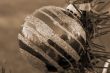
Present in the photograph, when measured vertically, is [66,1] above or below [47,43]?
above

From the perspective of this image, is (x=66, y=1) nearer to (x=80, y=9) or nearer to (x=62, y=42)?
(x=80, y=9)

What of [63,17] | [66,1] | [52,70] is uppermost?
[66,1]

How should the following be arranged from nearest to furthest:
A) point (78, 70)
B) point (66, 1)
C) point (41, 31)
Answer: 1. point (41, 31)
2. point (78, 70)
3. point (66, 1)

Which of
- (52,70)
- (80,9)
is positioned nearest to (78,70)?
(52,70)

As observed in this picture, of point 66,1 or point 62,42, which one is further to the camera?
point 66,1

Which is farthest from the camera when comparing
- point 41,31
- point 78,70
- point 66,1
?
point 66,1

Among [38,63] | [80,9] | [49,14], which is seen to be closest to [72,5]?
[80,9]

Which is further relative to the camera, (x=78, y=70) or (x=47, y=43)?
(x=78, y=70)

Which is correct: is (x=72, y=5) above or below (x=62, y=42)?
above

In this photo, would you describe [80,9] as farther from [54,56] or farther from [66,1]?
[54,56]
